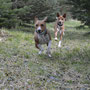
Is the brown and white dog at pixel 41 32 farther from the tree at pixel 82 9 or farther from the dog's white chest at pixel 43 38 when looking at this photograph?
the tree at pixel 82 9

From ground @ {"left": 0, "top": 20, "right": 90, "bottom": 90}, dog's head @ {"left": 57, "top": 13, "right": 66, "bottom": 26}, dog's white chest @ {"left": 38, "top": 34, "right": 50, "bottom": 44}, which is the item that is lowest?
ground @ {"left": 0, "top": 20, "right": 90, "bottom": 90}

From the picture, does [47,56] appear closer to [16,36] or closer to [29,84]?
[29,84]

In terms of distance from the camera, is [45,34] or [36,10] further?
[36,10]

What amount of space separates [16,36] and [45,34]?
15.9ft

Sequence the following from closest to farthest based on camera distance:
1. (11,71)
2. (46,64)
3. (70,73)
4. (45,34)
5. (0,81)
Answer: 1. (0,81)
2. (11,71)
3. (70,73)
4. (46,64)
5. (45,34)

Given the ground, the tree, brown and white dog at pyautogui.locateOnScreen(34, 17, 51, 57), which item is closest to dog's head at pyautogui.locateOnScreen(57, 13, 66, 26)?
the tree

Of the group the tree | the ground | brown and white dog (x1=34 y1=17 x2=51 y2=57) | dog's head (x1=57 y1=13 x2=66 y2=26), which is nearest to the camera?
the ground

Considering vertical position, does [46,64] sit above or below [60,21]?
below

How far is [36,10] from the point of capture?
17.7 meters

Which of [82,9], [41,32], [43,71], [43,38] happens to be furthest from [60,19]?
[43,71]

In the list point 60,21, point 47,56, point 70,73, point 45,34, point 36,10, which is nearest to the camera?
point 70,73

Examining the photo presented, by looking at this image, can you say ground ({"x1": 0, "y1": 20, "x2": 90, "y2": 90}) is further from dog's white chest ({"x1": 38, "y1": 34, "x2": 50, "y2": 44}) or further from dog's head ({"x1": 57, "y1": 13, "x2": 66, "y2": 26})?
dog's head ({"x1": 57, "y1": 13, "x2": 66, "y2": 26})

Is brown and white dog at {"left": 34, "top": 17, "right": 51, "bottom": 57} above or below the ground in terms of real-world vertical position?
above

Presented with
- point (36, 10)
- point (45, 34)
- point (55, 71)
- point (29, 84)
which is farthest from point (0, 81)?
point (36, 10)
